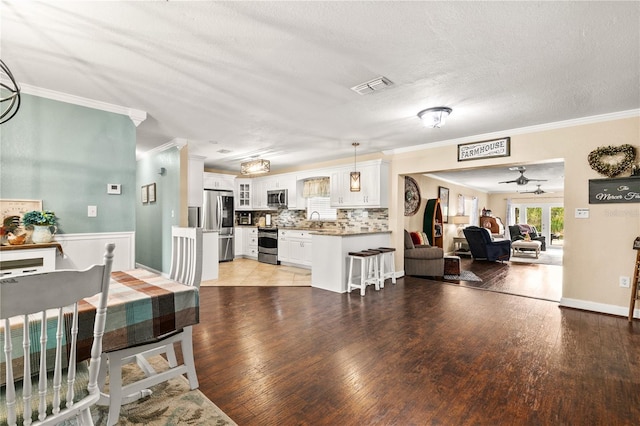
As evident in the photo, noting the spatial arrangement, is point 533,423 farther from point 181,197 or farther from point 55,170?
point 181,197

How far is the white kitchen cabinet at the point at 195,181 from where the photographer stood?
5938 mm

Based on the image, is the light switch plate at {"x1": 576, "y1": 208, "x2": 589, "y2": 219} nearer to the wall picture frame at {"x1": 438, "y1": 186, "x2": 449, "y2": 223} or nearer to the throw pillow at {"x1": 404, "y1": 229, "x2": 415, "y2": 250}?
the throw pillow at {"x1": 404, "y1": 229, "x2": 415, "y2": 250}

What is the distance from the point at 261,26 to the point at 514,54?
1.89 meters

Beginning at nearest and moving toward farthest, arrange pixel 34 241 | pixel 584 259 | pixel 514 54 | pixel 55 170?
pixel 514 54, pixel 34 241, pixel 55 170, pixel 584 259

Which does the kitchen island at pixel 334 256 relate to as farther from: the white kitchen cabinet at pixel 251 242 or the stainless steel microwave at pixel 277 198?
the white kitchen cabinet at pixel 251 242

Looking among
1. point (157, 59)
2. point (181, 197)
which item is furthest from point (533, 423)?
point (181, 197)

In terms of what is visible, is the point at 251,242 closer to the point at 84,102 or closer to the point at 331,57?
the point at 84,102

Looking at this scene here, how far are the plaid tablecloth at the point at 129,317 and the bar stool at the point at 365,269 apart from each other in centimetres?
306

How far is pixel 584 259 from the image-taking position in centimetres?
383

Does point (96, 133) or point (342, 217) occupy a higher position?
point (96, 133)

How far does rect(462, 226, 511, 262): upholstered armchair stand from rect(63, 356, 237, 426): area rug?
24.4ft

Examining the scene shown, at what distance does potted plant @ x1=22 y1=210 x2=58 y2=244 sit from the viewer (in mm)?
2730

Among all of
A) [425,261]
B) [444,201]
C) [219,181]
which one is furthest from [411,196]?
[219,181]

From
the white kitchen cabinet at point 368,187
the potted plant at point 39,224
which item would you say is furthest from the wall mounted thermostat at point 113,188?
the white kitchen cabinet at point 368,187
